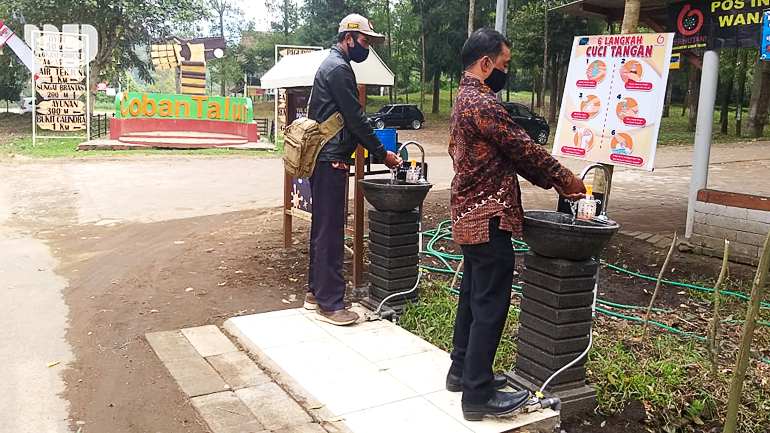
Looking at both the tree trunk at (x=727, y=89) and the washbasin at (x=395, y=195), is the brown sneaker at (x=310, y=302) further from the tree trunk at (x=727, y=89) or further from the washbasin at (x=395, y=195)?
the tree trunk at (x=727, y=89)

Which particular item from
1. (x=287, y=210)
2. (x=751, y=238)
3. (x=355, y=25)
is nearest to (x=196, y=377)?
(x=355, y=25)

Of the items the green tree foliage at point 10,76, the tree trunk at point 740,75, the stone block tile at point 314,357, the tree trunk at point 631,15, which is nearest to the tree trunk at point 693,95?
the tree trunk at point 740,75

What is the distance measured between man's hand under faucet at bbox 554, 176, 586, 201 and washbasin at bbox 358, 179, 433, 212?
158 cm

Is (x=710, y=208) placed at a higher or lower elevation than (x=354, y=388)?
higher

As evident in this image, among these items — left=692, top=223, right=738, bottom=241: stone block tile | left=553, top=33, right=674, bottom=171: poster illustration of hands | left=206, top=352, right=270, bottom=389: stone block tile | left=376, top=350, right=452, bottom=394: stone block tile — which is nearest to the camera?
left=376, top=350, right=452, bottom=394: stone block tile

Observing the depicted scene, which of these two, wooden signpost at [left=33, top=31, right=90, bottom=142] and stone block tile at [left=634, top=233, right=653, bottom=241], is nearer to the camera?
stone block tile at [left=634, top=233, right=653, bottom=241]

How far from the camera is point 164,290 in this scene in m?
5.78

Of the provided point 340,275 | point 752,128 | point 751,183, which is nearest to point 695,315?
point 340,275

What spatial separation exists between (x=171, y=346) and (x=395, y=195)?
180 cm

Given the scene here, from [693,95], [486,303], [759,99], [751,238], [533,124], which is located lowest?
[751,238]

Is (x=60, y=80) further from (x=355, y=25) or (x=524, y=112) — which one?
(x=355, y=25)

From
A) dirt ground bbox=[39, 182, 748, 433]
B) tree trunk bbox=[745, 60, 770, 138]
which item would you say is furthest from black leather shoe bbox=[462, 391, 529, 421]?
tree trunk bbox=[745, 60, 770, 138]

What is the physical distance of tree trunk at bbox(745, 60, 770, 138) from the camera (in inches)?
954

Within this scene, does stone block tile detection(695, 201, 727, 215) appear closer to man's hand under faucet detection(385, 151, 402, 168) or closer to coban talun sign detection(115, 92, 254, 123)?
man's hand under faucet detection(385, 151, 402, 168)
